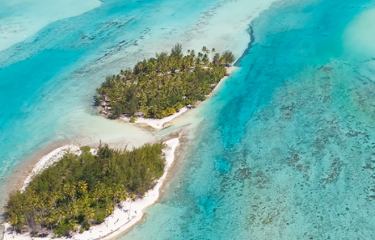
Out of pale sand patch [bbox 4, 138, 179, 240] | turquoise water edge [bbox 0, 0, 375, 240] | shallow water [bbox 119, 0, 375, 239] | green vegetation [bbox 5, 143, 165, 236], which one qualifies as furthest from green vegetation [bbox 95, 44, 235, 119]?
green vegetation [bbox 5, 143, 165, 236]

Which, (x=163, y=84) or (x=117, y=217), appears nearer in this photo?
(x=117, y=217)

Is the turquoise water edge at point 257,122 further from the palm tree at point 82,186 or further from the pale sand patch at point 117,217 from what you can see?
the palm tree at point 82,186

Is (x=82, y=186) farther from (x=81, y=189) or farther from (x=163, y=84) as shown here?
→ (x=163, y=84)

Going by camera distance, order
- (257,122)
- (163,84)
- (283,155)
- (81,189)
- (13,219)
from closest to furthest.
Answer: (13,219) → (81,189) → (283,155) → (257,122) → (163,84)

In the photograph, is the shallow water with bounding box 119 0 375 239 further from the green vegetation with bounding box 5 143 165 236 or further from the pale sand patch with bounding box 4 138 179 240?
the green vegetation with bounding box 5 143 165 236

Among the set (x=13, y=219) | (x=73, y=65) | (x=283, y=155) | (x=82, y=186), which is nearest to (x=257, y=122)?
(x=283, y=155)

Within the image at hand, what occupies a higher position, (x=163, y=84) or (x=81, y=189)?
(x=163, y=84)
